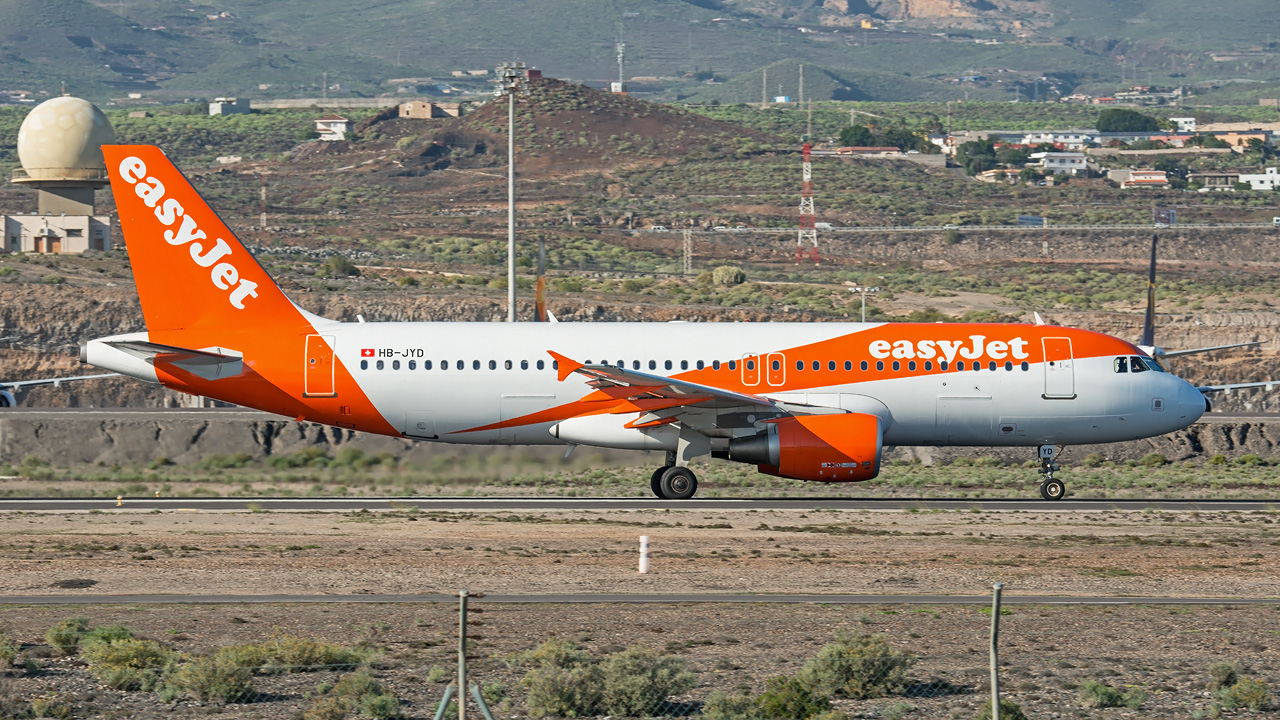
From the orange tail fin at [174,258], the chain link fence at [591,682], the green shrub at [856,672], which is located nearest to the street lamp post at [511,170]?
the orange tail fin at [174,258]

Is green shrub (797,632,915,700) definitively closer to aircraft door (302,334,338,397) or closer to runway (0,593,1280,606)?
runway (0,593,1280,606)

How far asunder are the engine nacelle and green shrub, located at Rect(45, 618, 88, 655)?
18.1m

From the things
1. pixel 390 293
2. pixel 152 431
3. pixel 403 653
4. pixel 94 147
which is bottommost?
pixel 403 653

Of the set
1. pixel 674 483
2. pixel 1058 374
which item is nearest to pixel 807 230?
pixel 1058 374

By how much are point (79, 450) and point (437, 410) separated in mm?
16316

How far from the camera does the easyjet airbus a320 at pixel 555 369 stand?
35469mm

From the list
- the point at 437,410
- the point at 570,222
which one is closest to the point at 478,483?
the point at 437,410

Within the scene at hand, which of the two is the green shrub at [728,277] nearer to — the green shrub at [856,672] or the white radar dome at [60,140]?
the white radar dome at [60,140]

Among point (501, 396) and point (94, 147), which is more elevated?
point (94, 147)

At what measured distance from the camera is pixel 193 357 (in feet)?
115

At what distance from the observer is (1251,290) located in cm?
10656

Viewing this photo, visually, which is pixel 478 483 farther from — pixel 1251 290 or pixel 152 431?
pixel 1251 290

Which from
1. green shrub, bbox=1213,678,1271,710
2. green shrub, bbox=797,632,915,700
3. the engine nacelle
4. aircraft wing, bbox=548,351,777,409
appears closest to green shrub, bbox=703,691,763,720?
green shrub, bbox=797,632,915,700

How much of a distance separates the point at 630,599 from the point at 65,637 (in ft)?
25.7
